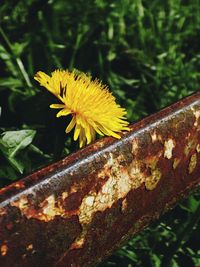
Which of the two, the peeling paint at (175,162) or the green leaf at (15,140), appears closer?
the peeling paint at (175,162)

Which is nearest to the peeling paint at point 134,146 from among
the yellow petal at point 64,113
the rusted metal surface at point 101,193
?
the rusted metal surface at point 101,193

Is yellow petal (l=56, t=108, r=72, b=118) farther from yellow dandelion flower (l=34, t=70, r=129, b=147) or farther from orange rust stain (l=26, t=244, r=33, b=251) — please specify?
orange rust stain (l=26, t=244, r=33, b=251)

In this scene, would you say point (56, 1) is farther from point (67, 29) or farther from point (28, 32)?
point (28, 32)

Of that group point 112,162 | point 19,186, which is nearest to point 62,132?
point 112,162

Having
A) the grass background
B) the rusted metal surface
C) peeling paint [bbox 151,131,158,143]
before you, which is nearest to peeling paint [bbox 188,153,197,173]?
the rusted metal surface

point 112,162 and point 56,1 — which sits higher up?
point 112,162

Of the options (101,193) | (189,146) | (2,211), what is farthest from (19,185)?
(189,146)

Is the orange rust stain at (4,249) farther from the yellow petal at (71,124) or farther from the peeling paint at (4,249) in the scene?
the yellow petal at (71,124)
